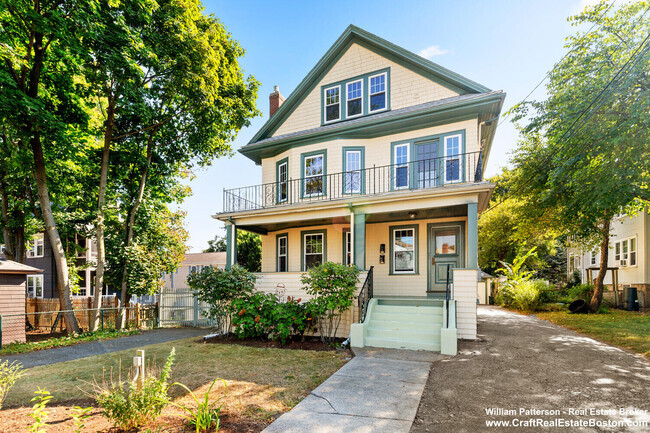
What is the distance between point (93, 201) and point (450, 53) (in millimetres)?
15664

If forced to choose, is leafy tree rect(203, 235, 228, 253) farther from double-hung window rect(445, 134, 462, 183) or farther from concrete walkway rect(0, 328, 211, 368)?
double-hung window rect(445, 134, 462, 183)

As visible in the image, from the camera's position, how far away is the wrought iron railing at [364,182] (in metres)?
10.5

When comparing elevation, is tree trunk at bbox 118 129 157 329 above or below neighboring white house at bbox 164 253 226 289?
above

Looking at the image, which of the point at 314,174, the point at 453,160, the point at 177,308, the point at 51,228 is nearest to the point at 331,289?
the point at 314,174

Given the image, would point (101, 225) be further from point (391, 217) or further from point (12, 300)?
point (391, 217)

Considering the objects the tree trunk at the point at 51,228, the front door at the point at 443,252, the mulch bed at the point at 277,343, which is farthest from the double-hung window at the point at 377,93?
the tree trunk at the point at 51,228

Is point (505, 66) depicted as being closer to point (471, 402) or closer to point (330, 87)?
point (330, 87)

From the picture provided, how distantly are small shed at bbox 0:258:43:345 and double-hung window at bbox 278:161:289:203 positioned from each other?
882 centimetres

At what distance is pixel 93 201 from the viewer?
576 inches

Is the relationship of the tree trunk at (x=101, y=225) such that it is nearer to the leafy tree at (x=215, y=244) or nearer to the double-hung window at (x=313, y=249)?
the double-hung window at (x=313, y=249)

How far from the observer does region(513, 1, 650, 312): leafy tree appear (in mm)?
8578

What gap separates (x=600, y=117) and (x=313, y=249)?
9.77 meters

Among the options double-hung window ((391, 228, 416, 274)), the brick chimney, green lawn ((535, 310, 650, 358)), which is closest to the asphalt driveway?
green lawn ((535, 310, 650, 358))

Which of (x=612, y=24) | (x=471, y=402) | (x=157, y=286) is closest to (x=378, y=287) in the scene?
(x=471, y=402)
